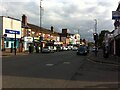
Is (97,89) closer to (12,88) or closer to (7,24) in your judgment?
(12,88)

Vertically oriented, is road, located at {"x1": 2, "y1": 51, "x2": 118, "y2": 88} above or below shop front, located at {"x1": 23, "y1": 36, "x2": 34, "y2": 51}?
below

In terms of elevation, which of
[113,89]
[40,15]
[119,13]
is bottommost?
[113,89]

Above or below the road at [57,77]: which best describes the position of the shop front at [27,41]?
above

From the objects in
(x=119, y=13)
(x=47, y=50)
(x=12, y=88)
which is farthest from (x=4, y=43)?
(x=12, y=88)

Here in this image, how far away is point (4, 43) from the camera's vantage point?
64688mm

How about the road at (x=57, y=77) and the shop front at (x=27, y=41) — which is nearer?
the road at (x=57, y=77)

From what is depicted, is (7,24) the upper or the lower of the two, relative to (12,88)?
upper

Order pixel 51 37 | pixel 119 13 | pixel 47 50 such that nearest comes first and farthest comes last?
pixel 119 13 < pixel 47 50 < pixel 51 37

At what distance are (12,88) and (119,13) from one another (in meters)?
15.9

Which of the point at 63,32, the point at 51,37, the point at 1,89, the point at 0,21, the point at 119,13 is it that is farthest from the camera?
the point at 63,32

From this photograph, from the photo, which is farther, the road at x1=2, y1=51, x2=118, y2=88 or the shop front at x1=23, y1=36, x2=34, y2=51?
the shop front at x1=23, y1=36, x2=34, y2=51

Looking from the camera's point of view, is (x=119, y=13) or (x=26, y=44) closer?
(x=119, y=13)

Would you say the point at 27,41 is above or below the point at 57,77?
above

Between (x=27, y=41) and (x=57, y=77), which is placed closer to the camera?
(x=57, y=77)
